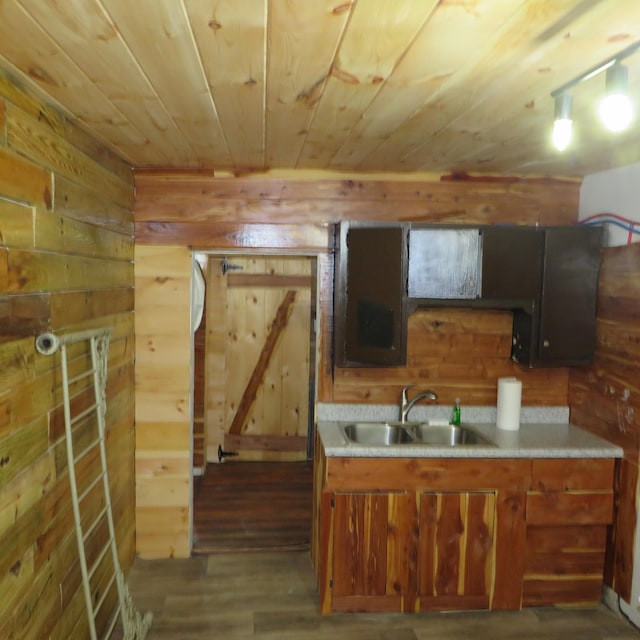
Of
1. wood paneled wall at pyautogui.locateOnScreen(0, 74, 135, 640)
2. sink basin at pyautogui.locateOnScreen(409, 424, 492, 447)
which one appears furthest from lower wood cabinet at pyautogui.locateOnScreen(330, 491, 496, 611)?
wood paneled wall at pyautogui.locateOnScreen(0, 74, 135, 640)

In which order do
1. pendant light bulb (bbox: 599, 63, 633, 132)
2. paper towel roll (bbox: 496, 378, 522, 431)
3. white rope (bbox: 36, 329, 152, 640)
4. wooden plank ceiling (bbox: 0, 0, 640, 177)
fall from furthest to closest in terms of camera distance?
paper towel roll (bbox: 496, 378, 522, 431) < white rope (bbox: 36, 329, 152, 640) < pendant light bulb (bbox: 599, 63, 633, 132) < wooden plank ceiling (bbox: 0, 0, 640, 177)

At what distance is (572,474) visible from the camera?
2.73 metres

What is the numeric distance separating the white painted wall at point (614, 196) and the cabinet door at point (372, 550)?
177cm

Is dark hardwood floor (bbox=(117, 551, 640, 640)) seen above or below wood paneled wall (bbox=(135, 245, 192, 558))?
below

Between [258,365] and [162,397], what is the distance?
1.82 metres

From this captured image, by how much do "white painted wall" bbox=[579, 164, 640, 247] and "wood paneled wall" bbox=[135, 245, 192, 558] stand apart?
7.67ft

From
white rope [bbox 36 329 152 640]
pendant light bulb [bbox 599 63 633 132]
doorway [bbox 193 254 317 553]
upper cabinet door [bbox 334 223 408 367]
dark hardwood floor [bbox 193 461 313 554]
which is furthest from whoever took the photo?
doorway [bbox 193 254 317 553]

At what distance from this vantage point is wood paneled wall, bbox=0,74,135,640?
166cm

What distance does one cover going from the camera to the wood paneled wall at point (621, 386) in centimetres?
267

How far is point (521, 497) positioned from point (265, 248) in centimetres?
191

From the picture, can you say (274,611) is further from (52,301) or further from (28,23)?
(28,23)

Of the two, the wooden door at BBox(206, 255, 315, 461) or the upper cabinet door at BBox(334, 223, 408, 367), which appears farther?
the wooden door at BBox(206, 255, 315, 461)

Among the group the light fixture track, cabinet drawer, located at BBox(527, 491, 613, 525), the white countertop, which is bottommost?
cabinet drawer, located at BBox(527, 491, 613, 525)

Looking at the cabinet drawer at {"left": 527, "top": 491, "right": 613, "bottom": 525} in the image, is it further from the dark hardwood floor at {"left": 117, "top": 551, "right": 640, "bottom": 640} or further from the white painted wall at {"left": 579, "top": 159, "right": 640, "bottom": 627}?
the dark hardwood floor at {"left": 117, "top": 551, "right": 640, "bottom": 640}
